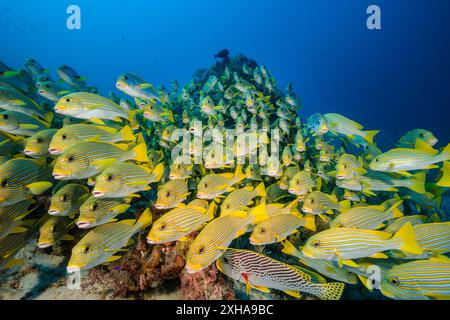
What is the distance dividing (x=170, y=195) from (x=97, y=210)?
0.90 metres

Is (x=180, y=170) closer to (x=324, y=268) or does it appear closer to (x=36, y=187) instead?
(x=36, y=187)

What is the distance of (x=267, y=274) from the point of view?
2891 mm

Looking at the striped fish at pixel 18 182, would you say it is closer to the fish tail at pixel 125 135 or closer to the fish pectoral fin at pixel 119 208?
the fish pectoral fin at pixel 119 208

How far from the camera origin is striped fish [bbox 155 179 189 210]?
3.20 meters

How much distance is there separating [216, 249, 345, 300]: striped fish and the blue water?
324 inches

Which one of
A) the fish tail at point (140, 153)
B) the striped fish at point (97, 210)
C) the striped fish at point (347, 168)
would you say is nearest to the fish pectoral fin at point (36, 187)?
the striped fish at point (97, 210)

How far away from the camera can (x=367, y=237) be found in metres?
2.72

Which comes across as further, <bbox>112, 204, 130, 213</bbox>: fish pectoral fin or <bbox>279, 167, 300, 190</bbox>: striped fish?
<bbox>279, 167, 300, 190</bbox>: striped fish

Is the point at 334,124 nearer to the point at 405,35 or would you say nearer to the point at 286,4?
the point at 405,35

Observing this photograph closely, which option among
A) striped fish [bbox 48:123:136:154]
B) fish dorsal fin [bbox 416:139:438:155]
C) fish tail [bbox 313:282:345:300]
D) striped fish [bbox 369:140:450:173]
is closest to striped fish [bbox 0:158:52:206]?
striped fish [bbox 48:123:136:154]

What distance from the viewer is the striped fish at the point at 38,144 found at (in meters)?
3.28

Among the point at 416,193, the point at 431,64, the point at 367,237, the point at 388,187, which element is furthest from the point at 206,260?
the point at 431,64

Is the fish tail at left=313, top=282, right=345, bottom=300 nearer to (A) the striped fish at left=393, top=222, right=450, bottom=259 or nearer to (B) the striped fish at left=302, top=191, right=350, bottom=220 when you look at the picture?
(B) the striped fish at left=302, top=191, right=350, bottom=220

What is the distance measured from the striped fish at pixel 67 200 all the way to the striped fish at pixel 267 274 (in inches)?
79.9
